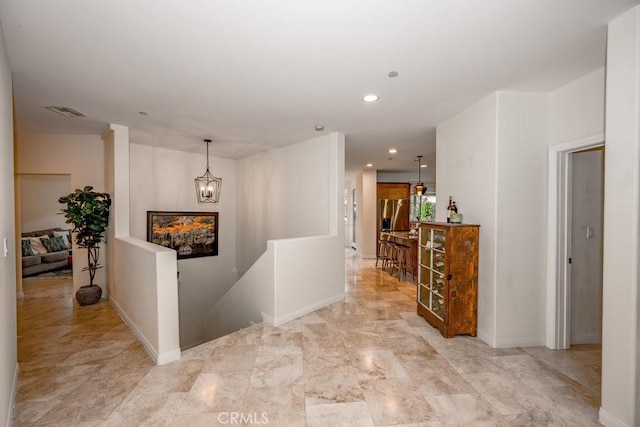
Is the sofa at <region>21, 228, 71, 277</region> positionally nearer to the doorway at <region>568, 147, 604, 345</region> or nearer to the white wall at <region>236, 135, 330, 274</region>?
the white wall at <region>236, 135, 330, 274</region>

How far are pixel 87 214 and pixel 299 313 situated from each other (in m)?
3.48

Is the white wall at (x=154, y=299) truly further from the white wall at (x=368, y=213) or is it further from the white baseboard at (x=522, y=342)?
the white wall at (x=368, y=213)

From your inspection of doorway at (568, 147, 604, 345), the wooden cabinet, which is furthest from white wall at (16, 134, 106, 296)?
doorway at (568, 147, 604, 345)

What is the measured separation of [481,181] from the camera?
10.8ft

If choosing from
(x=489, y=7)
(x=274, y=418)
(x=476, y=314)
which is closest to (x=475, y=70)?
(x=489, y=7)

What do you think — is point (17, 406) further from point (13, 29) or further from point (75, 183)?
point (75, 183)

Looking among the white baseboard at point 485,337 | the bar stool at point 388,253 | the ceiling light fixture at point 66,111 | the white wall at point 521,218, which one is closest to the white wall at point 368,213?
the bar stool at point 388,253

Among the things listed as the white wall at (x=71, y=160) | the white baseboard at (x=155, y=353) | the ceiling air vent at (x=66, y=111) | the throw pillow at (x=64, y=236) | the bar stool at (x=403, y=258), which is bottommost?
the white baseboard at (x=155, y=353)

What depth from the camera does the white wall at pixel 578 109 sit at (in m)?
2.59

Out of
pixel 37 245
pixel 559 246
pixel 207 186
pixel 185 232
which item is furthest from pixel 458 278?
pixel 37 245

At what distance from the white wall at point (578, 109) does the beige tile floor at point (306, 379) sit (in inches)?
88.6

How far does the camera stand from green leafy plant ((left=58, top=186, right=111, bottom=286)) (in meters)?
4.23

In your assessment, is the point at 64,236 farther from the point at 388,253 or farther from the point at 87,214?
the point at 388,253

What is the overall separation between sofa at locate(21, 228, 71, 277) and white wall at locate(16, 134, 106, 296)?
2743mm
